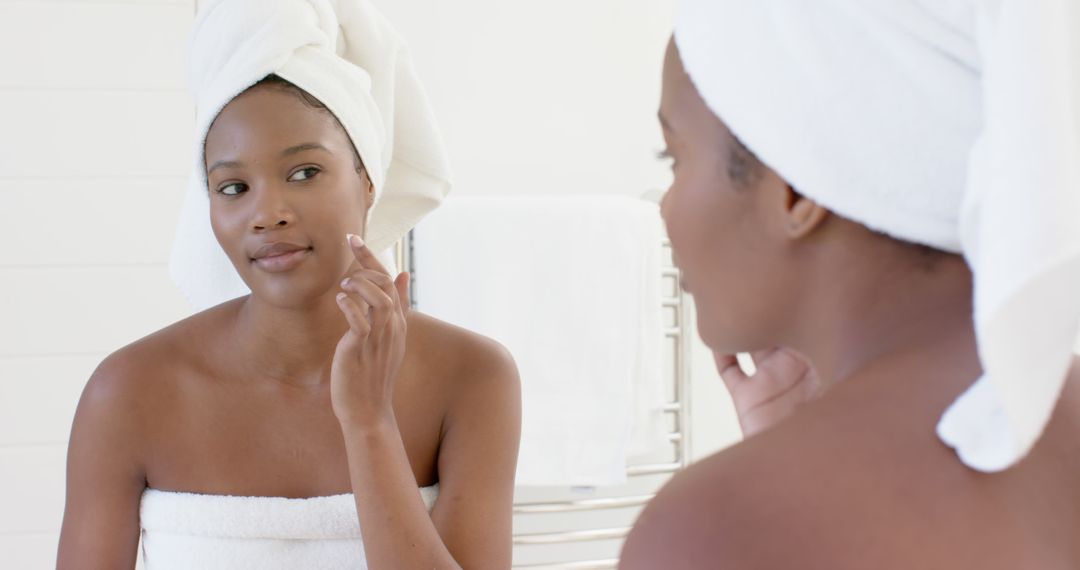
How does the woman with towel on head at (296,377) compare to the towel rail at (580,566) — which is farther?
the towel rail at (580,566)

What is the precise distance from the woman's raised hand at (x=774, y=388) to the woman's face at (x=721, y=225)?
6.5 inches

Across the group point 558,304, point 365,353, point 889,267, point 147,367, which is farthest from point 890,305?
point 558,304

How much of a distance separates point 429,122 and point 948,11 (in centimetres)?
78

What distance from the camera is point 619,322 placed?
1.87 metres

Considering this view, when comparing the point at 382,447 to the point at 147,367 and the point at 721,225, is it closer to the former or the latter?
the point at 147,367

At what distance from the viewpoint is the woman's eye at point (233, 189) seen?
101 centimetres

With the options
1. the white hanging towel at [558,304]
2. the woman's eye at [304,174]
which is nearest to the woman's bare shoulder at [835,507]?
the woman's eye at [304,174]

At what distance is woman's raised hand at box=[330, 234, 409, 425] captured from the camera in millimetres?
945

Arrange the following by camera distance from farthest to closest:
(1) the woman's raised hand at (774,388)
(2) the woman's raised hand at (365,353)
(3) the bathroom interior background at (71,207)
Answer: (3) the bathroom interior background at (71,207) < (2) the woman's raised hand at (365,353) < (1) the woman's raised hand at (774,388)

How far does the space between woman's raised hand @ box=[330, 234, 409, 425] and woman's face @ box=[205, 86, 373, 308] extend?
6 cm

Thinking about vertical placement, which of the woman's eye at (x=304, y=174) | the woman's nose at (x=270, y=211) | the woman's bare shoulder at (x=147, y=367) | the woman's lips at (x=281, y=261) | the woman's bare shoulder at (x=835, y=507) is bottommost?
the woman's bare shoulder at (x=835, y=507)

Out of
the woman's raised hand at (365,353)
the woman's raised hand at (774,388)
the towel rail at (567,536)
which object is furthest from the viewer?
the towel rail at (567,536)

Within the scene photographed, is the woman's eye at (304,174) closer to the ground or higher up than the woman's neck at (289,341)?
higher up

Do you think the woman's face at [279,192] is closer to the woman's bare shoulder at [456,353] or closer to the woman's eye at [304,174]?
the woman's eye at [304,174]
